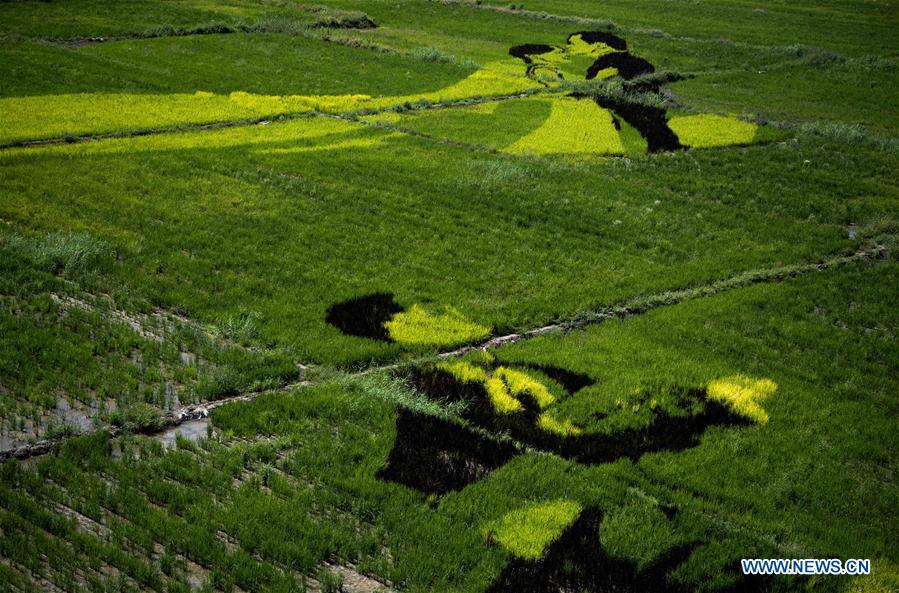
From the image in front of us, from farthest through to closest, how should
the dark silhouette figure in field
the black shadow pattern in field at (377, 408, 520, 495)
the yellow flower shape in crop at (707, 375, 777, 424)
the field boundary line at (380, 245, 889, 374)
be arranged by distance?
the dark silhouette figure in field → the field boundary line at (380, 245, 889, 374) → the yellow flower shape in crop at (707, 375, 777, 424) → the black shadow pattern in field at (377, 408, 520, 495)

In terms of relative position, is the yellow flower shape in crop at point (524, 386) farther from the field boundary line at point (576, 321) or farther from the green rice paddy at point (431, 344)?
the field boundary line at point (576, 321)

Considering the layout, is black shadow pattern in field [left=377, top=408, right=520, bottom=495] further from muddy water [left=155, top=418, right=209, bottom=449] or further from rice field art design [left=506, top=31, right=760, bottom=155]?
rice field art design [left=506, top=31, right=760, bottom=155]

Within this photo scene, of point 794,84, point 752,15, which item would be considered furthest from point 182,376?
point 752,15

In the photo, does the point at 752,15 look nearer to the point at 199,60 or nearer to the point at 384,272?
the point at 199,60

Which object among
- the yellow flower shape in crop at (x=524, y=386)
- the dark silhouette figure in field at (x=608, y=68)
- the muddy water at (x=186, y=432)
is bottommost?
the muddy water at (x=186, y=432)

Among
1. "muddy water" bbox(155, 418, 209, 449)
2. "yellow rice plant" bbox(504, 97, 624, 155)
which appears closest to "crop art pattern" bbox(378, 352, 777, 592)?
"muddy water" bbox(155, 418, 209, 449)

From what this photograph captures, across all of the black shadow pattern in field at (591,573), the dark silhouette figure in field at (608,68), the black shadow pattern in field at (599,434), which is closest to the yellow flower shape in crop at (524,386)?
the black shadow pattern in field at (599,434)

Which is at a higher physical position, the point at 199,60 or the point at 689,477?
the point at 199,60
